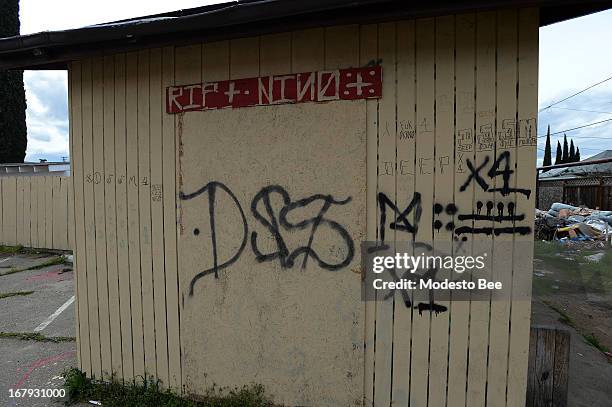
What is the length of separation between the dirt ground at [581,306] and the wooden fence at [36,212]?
11439 mm

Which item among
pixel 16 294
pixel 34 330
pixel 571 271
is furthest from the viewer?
pixel 571 271

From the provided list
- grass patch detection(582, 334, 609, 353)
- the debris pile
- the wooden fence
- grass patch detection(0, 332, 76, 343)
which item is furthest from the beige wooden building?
the debris pile

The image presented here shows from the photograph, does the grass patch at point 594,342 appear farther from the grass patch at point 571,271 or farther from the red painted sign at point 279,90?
the red painted sign at point 279,90

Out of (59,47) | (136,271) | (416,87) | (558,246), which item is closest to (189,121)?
(59,47)

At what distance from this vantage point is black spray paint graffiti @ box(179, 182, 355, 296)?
2791mm

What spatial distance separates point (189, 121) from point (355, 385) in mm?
2624

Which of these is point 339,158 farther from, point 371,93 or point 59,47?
point 59,47

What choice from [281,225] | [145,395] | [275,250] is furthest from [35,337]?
[281,225]

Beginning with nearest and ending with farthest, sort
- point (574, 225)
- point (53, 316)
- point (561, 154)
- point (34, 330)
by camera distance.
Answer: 1. point (34, 330)
2. point (53, 316)
3. point (574, 225)
4. point (561, 154)

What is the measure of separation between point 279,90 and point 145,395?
9.60 ft

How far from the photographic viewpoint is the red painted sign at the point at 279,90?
8.82ft

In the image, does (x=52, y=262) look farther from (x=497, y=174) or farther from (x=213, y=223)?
(x=497, y=174)

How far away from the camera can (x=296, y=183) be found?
2.85m

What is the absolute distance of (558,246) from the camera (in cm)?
1102
